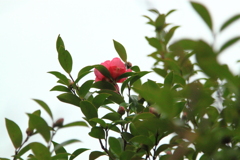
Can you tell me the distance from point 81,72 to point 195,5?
68 centimetres

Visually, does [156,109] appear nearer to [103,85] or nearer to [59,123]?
[59,123]

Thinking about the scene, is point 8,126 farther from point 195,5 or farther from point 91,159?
point 195,5

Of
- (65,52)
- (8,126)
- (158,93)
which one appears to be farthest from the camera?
(65,52)

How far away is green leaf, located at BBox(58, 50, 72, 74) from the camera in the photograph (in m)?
1.10

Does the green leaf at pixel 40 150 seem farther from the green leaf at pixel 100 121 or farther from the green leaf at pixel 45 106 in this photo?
the green leaf at pixel 100 121

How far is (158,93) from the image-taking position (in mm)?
454

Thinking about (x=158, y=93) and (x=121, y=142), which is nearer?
(x=158, y=93)

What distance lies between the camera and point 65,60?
1.12 metres

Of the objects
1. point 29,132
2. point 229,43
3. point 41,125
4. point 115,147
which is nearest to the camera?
point 229,43

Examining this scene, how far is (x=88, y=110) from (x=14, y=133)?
8.8 inches

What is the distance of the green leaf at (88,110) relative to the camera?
1.02 m

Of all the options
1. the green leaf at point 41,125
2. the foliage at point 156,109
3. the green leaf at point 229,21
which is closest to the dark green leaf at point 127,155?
the foliage at point 156,109

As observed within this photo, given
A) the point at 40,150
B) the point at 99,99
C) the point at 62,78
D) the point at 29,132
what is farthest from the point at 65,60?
the point at 40,150

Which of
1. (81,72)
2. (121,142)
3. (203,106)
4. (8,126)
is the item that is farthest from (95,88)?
(203,106)
